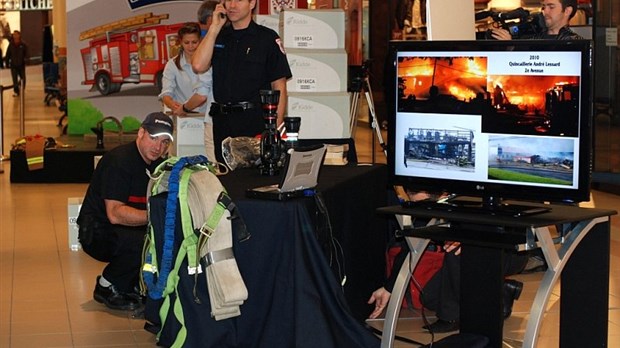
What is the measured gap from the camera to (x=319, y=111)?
757 centimetres

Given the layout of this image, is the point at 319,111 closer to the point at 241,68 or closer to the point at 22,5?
the point at 241,68

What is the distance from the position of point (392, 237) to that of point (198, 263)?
6.06 feet

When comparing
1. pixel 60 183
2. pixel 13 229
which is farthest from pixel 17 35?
pixel 13 229

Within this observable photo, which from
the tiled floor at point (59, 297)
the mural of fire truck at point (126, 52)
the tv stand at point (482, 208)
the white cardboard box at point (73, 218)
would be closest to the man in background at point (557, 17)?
the tiled floor at point (59, 297)

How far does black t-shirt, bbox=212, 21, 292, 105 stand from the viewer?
240 inches

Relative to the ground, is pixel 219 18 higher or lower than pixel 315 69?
higher

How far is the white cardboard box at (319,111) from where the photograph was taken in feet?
24.8

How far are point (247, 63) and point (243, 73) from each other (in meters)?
0.06

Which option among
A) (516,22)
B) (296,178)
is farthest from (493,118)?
(516,22)

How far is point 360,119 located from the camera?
58.5 feet

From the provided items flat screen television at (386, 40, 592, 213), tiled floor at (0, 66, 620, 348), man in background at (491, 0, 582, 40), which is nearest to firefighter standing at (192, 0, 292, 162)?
tiled floor at (0, 66, 620, 348)

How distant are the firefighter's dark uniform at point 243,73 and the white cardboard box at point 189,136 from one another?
6.70ft

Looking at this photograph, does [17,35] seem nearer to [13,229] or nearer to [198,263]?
[13,229]

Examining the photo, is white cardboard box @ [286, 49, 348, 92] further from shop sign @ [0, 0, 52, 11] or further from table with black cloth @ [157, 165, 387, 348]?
shop sign @ [0, 0, 52, 11]
